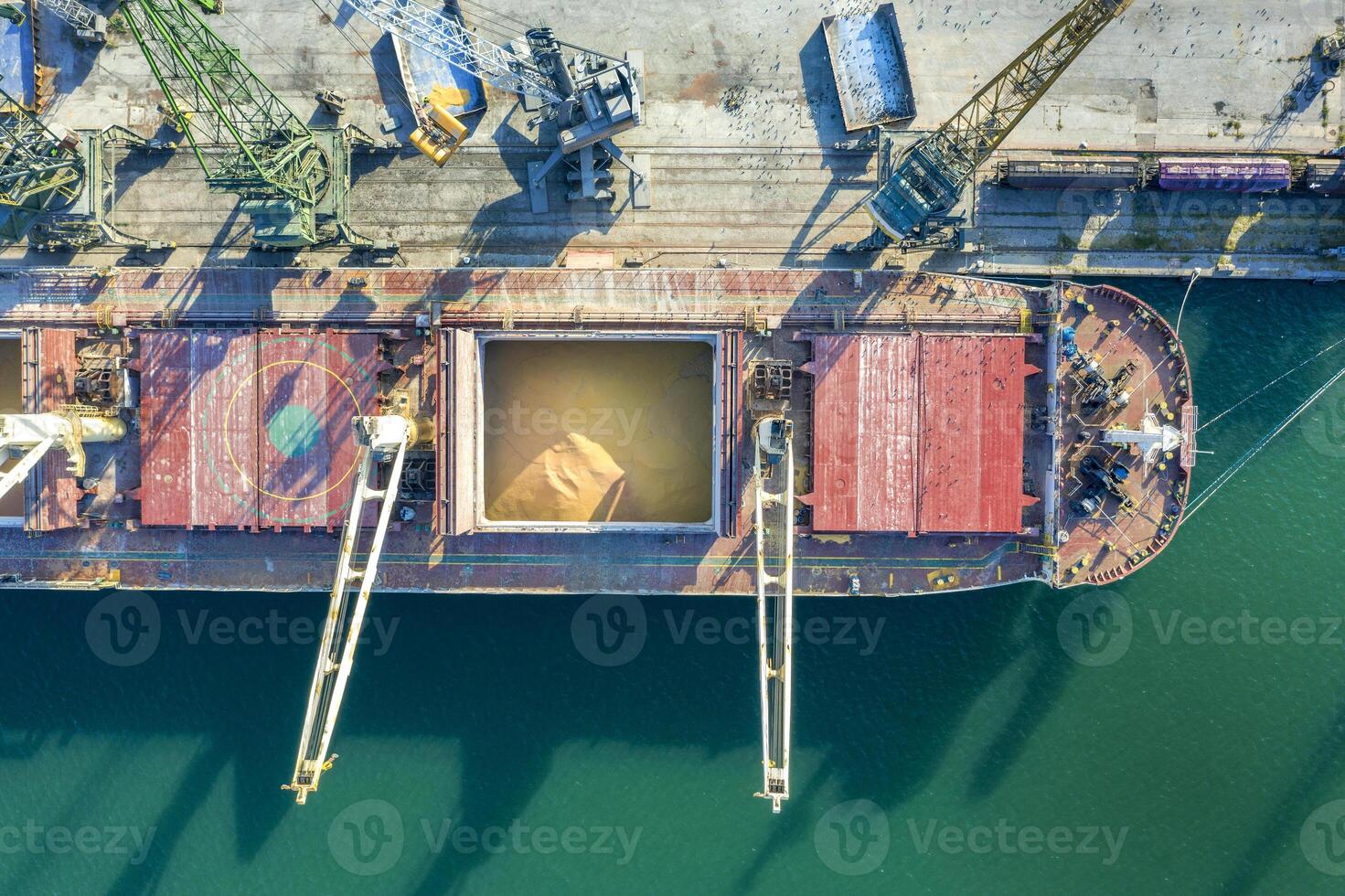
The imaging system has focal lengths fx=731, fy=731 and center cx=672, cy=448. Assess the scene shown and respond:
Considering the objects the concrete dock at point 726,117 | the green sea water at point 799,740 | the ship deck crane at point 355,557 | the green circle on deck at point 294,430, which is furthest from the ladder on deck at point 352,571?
the concrete dock at point 726,117

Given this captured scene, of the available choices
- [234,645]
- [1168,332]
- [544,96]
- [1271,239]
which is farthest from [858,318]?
[234,645]

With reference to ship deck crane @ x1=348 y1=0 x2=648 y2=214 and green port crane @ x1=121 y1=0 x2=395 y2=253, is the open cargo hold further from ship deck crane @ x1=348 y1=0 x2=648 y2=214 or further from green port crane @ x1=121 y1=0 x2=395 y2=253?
green port crane @ x1=121 y1=0 x2=395 y2=253

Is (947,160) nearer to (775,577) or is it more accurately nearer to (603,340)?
(603,340)

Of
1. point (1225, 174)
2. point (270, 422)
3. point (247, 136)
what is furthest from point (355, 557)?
point (1225, 174)

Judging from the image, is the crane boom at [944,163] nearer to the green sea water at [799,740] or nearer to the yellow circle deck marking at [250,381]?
the green sea water at [799,740]

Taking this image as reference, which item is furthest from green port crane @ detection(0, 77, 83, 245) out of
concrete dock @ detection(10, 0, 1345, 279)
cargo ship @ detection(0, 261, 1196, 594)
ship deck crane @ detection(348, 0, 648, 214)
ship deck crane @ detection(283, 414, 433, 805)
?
ship deck crane @ detection(283, 414, 433, 805)

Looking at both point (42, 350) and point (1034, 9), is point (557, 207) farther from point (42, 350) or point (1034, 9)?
point (1034, 9)
